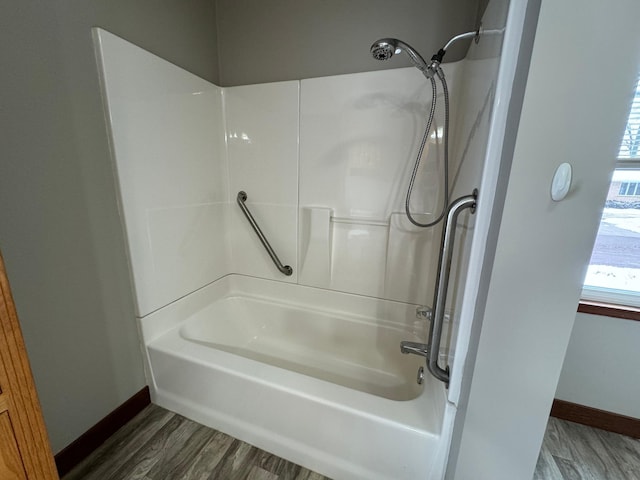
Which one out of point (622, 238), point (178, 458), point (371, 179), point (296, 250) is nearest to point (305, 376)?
point (178, 458)

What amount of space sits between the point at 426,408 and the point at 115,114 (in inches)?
68.5

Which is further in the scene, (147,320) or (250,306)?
(250,306)

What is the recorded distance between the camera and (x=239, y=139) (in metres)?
1.69

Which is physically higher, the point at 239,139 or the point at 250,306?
the point at 239,139

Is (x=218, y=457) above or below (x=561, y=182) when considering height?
below

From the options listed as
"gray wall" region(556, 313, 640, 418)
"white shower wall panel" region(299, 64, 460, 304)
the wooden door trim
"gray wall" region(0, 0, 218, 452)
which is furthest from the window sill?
"gray wall" region(0, 0, 218, 452)

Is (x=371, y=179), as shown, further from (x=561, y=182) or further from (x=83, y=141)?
(x=83, y=141)

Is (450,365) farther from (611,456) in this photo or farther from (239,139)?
(239,139)

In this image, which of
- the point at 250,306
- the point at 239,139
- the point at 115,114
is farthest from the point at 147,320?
the point at 239,139

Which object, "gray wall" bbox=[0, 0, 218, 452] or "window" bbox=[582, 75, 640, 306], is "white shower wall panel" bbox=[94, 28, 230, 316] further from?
"window" bbox=[582, 75, 640, 306]

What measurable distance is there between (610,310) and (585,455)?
0.69 meters

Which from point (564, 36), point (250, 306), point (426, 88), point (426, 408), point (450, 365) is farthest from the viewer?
point (250, 306)

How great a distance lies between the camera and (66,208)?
39.6 inches

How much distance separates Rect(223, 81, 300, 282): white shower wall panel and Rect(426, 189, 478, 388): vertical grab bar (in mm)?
1027
